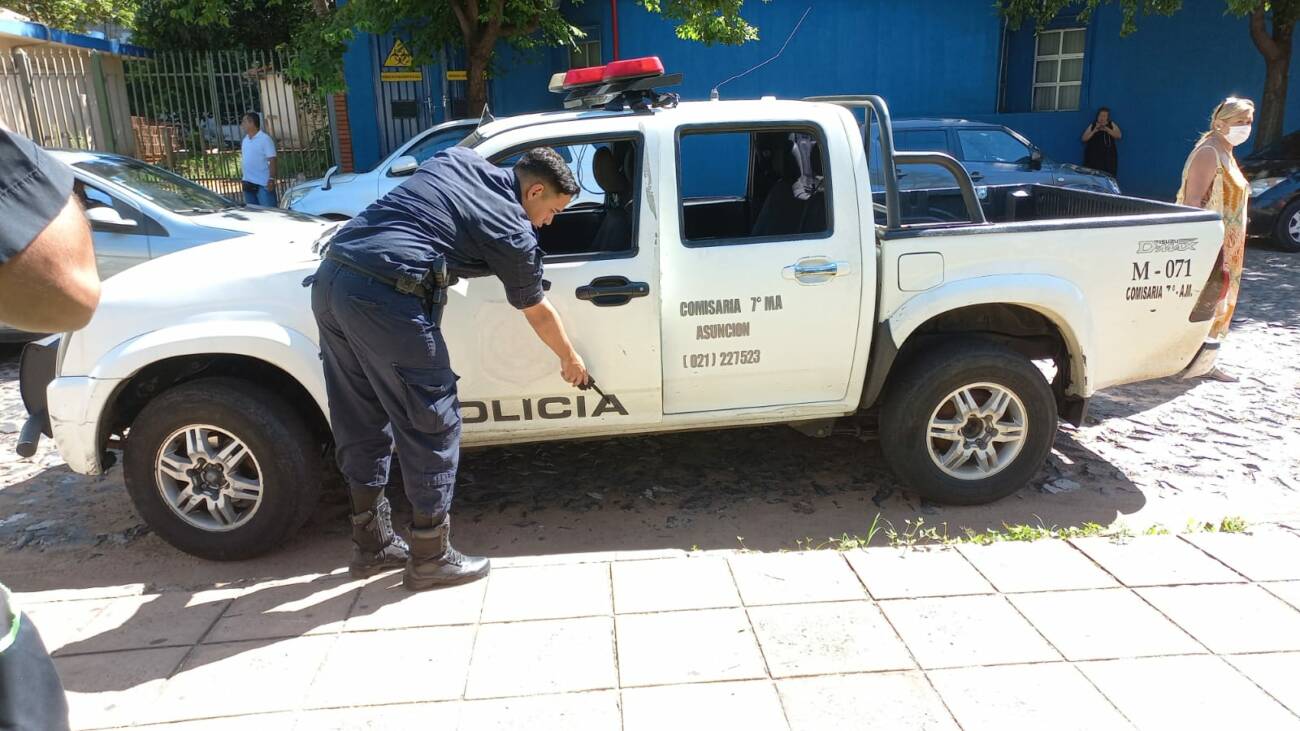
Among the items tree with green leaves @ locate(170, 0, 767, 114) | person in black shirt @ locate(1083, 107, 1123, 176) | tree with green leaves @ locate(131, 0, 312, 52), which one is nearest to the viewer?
tree with green leaves @ locate(170, 0, 767, 114)

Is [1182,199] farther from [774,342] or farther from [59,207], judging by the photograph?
[59,207]

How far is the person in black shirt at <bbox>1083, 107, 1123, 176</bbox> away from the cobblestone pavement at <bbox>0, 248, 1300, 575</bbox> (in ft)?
31.0

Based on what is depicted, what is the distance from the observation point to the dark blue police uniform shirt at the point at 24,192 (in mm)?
1217

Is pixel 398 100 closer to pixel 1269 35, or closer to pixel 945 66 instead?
pixel 945 66

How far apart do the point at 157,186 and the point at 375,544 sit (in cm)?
494

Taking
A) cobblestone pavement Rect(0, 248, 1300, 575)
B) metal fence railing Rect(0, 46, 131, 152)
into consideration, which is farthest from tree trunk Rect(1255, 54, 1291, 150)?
metal fence railing Rect(0, 46, 131, 152)

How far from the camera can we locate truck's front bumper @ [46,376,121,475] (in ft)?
12.3

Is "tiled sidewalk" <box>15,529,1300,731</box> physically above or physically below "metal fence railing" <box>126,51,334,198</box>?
below

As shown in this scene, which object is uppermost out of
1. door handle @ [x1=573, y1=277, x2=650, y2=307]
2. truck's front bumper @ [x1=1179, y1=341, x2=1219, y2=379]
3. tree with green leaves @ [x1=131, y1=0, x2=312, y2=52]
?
tree with green leaves @ [x1=131, y1=0, x2=312, y2=52]

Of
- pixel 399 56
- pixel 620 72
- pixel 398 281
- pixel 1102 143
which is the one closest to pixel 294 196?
pixel 399 56

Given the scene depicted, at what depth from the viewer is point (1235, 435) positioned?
5355 millimetres

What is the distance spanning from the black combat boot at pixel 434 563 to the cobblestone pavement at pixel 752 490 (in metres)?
0.56

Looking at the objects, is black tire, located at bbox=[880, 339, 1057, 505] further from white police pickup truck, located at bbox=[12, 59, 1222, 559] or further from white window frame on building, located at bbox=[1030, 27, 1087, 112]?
white window frame on building, located at bbox=[1030, 27, 1087, 112]

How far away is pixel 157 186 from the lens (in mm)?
7281
